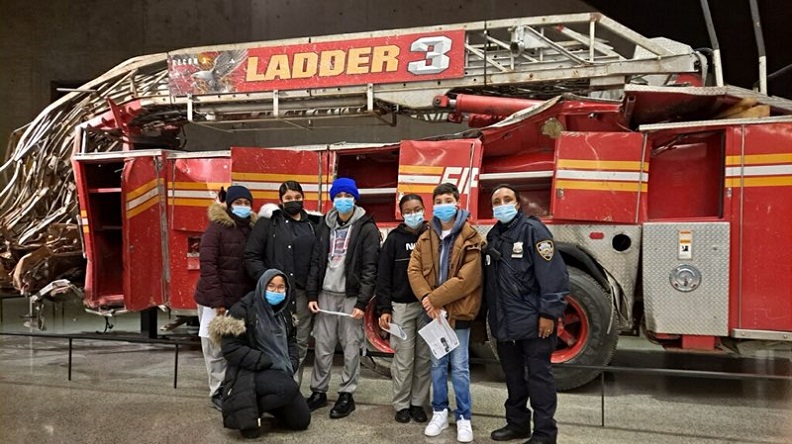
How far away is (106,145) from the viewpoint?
766 cm

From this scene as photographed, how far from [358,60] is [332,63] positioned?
30cm

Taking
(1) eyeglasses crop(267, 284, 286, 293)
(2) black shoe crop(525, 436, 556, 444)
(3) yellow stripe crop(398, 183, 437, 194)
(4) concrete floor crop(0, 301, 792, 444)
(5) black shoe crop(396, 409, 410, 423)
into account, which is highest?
(3) yellow stripe crop(398, 183, 437, 194)

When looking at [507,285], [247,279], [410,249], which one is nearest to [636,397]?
[507,285]

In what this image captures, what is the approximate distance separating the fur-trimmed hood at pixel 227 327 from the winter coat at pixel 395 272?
1.00 metres

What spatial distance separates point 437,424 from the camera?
4.03 metres

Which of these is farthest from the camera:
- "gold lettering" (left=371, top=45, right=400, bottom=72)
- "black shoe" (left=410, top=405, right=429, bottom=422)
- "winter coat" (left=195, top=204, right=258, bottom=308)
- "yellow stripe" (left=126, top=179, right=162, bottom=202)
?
"yellow stripe" (left=126, top=179, right=162, bottom=202)

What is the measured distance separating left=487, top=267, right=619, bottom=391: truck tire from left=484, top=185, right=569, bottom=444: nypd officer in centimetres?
112

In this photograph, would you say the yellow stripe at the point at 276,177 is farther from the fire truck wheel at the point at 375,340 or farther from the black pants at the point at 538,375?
the black pants at the point at 538,375

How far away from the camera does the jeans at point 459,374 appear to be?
397 cm

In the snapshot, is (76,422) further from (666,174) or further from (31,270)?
(666,174)

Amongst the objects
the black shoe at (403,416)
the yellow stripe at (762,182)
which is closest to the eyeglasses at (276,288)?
the black shoe at (403,416)

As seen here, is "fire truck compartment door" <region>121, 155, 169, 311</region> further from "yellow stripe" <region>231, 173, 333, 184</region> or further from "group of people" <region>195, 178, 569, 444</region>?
"group of people" <region>195, 178, 569, 444</region>

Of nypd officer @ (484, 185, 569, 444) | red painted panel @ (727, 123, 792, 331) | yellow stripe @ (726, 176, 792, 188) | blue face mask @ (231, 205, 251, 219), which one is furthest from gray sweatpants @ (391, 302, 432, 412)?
yellow stripe @ (726, 176, 792, 188)

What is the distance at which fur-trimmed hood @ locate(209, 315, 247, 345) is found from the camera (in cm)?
392
